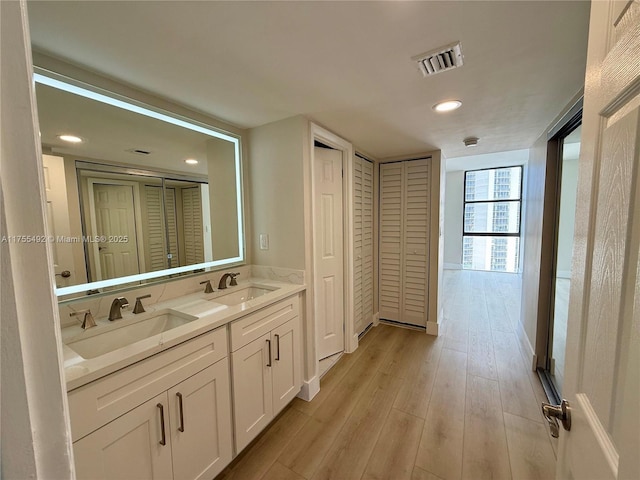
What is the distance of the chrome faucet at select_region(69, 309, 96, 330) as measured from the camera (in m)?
1.24

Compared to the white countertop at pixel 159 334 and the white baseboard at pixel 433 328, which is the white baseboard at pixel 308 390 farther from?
the white baseboard at pixel 433 328

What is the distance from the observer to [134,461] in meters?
1.03

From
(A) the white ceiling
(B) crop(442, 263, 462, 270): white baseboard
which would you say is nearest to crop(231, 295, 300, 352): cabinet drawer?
(A) the white ceiling

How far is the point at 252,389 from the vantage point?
155cm

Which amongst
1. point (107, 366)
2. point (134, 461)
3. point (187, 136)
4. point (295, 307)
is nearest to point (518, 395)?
point (295, 307)

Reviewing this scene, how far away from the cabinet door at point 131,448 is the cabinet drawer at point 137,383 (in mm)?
36

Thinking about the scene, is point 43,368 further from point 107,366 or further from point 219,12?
point 219,12

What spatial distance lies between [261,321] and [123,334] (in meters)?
0.71

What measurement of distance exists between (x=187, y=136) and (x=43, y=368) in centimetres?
180

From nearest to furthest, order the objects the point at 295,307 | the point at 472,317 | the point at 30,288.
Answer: the point at 30,288, the point at 295,307, the point at 472,317

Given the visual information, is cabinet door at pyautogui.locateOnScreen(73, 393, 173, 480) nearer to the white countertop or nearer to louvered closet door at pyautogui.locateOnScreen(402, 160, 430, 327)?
the white countertop

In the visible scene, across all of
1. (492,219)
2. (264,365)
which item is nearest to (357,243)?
(264,365)

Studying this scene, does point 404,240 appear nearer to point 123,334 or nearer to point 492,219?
point 123,334

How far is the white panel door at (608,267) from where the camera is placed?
0.41 meters
